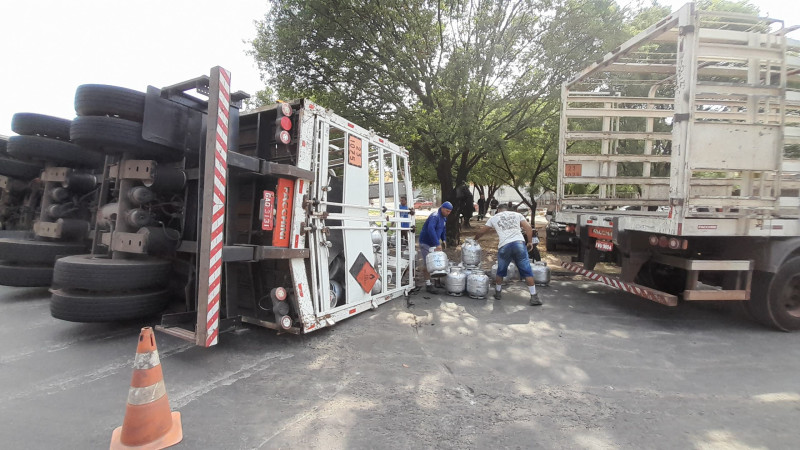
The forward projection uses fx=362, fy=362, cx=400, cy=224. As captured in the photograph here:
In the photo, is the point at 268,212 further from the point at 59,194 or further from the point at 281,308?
the point at 59,194

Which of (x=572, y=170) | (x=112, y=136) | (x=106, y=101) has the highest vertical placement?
(x=572, y=170)

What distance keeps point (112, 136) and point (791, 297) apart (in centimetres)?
795

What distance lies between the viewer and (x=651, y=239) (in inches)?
186

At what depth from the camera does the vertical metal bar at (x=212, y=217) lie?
2.98m

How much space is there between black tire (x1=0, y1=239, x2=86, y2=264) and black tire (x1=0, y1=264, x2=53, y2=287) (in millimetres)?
101

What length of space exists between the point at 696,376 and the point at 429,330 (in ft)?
8.48

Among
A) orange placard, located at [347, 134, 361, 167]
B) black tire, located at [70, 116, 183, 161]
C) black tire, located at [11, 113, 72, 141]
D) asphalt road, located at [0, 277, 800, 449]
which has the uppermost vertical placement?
black tire, located at [11, 113, 72, 141]

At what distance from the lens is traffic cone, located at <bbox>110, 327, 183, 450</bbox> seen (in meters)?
2.10

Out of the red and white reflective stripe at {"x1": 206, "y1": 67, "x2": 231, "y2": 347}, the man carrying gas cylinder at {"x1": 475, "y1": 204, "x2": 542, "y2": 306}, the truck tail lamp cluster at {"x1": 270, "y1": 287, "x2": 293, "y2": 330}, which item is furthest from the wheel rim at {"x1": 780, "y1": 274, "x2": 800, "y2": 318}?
the red and white reflective stripe at {"x1": 206, "y1": 67, "x2": 231, "y2": 347}

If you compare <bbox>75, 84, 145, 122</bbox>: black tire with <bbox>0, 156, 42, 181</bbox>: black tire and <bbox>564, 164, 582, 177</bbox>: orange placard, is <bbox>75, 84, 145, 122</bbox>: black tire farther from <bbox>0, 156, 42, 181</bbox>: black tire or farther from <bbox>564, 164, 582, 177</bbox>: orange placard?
<bbox>564, 164, 582, 177</bbox>: orange placard

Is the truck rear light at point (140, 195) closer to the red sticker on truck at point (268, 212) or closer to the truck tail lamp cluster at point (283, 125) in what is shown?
the red sticker on truck at point (268, 212)

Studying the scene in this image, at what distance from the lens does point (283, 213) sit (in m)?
3.55

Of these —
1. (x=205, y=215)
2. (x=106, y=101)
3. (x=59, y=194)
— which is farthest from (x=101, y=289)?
(x=59, y=194)

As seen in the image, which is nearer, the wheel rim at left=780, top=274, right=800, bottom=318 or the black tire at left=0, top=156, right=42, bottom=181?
the wheel rim at left=780, top=274, right=800, bottom=318
